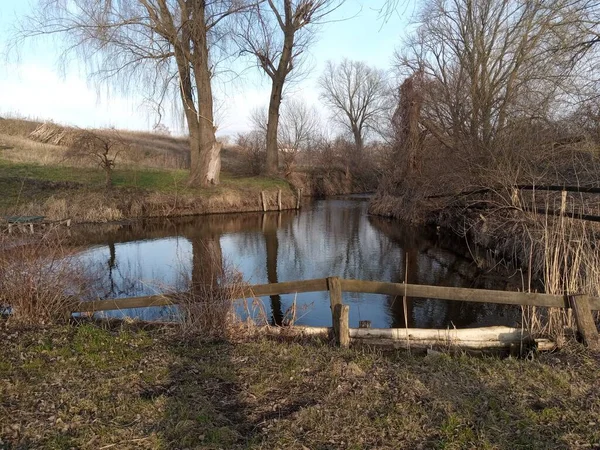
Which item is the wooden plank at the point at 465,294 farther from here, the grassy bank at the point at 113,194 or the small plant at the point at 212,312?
the grassy bank at the point at 113,194

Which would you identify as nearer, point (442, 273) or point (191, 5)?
point (442, 273)

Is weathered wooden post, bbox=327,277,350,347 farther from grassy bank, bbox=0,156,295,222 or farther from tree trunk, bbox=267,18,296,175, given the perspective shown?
tree trunk, bbox=267,18,296,175

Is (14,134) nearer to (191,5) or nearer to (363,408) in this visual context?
(191,5)

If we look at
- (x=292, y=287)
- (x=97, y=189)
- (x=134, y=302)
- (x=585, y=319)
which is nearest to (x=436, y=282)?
(x=585, y=319)

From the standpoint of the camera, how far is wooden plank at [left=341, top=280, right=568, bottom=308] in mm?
5402

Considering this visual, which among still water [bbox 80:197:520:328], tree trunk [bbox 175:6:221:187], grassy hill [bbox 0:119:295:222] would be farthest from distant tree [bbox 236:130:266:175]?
still water [bbox 80:197:520:328]

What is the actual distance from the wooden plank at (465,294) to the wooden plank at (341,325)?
0.31 meters

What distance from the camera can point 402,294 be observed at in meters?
5.68

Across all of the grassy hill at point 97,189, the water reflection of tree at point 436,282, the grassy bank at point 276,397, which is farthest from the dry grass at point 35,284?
the grassy hill at point 97,189

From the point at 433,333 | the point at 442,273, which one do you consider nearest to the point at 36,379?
the point at 433,333

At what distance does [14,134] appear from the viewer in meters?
37.2

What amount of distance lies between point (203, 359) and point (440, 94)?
785 inches

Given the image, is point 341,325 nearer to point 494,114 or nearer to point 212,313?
point 212,313

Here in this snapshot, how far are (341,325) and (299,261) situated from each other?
842 centimetres
